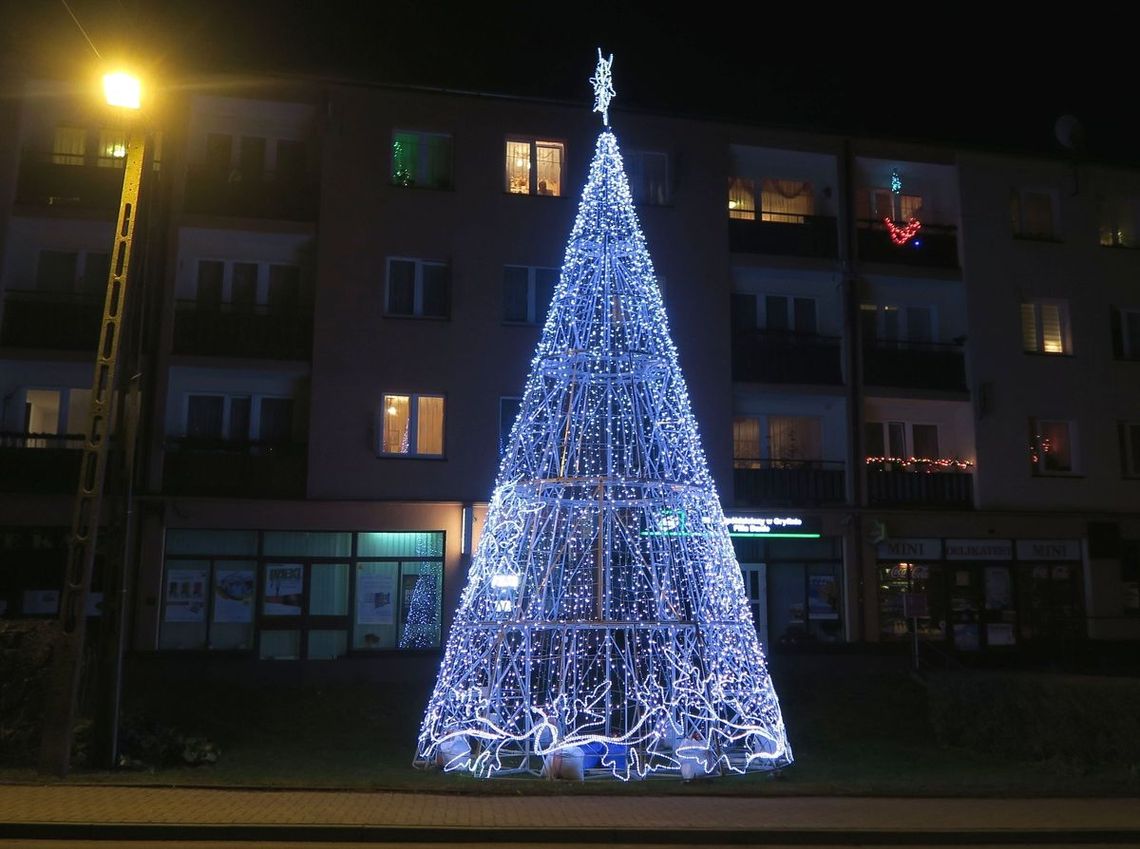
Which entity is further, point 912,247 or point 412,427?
point 912,247

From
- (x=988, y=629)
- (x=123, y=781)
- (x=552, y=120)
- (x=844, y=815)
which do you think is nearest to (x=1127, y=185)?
(x=988, y=629)

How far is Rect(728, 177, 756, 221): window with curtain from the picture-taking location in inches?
954

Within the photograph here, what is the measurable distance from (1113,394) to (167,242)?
68.6ft

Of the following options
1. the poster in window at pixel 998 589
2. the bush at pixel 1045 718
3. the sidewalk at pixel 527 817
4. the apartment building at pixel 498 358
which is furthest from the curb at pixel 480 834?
the poster in window at pixel 998 589

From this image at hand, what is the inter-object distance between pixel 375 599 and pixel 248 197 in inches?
329

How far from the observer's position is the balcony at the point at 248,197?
69.4 feet

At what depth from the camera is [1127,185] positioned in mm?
25766

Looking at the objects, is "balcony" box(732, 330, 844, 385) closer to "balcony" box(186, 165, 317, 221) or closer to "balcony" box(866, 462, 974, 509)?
"balcony" box(866, 462, 974, 509)

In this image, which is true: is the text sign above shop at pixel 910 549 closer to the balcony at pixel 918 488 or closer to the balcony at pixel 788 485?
the balcony at pixel 918 488

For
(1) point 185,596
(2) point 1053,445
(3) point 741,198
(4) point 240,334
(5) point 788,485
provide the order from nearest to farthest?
(1) point 185,596 < (4) point 240,334 < (5) point 788,485 < (2) point 1053,445 < (3) point 741,198

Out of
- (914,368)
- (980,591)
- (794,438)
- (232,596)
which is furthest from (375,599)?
(980,591)

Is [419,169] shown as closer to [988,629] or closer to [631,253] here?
[631,253]

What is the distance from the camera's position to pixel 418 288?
21406 mm

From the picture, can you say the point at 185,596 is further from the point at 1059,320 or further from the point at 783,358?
the point at 1059,320
